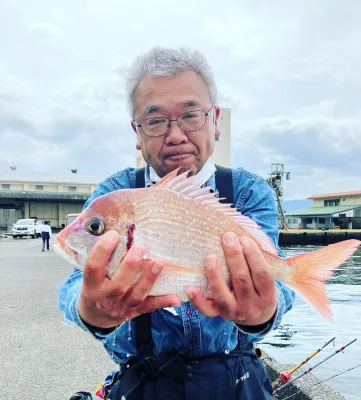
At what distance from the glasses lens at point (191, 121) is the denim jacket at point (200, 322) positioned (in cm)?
34

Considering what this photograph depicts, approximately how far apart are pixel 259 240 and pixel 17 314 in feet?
22.2

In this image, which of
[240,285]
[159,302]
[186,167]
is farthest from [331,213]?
[159,302]

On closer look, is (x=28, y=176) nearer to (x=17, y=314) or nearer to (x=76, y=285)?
(x=17, y=314)

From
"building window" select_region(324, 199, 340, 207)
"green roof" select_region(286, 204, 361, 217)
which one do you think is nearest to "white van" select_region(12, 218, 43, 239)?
"green roof" select_region(286, 204, 361, 217)

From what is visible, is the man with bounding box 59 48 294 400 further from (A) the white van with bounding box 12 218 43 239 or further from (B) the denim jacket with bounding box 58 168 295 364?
(A) the white van with bounding box 12 218 43 239

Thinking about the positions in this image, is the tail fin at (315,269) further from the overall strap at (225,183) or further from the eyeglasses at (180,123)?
the eyeglasses at (180,123)

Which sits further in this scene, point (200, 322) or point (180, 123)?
point (180, 123)

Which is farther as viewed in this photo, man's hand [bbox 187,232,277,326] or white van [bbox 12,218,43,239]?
white van [bbox 12,218,43,239]

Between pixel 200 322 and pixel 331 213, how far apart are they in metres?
57.0

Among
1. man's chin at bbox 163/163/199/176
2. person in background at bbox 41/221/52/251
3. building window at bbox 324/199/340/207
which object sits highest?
man's chin at bbox 163/163/199/176

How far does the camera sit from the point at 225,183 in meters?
2.36

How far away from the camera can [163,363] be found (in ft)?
6.61

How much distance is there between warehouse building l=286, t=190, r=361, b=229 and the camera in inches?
2112

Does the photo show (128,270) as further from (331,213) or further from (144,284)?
(331,213)
